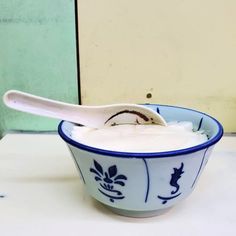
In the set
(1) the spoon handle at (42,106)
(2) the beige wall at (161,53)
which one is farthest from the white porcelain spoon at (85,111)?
(2) the beige wall at (161,53)

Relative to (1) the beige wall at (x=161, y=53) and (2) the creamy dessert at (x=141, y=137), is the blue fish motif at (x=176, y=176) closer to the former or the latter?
(2) the creamy dessert at (x=141, y=137)

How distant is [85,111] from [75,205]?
10cm

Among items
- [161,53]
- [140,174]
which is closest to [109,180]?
[140,174]

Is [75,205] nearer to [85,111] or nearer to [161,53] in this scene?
[85,111]

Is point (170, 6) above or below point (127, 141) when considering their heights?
above

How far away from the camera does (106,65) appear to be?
54 centimetres

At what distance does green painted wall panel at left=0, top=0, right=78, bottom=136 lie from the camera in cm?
53

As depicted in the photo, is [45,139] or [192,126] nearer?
[192,126]

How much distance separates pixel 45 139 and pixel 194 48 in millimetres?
255

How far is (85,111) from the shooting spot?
0.41 metres

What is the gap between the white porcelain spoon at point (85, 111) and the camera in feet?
1.30

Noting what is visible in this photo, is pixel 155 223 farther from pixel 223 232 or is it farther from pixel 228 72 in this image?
pixel 228 72

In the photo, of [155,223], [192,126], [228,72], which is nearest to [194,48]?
[228,72]

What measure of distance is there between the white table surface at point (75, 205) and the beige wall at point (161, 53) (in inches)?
3.8
